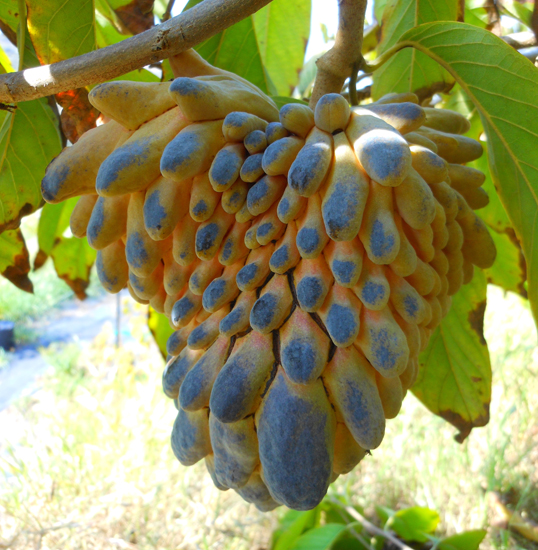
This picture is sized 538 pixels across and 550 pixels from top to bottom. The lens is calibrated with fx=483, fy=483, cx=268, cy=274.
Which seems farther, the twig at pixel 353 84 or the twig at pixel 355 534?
the twig at pixel 355 534

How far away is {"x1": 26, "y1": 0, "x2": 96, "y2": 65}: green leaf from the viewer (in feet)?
2.72

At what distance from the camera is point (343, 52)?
2.42 feet

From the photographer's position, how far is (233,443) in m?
0.57

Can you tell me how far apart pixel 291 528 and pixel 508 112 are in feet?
4.41

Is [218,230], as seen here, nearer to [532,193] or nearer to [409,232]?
[409,232]

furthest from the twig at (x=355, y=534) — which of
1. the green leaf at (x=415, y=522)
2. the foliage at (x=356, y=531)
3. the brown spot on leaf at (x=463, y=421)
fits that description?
the brown spot on leaf at (x=463, y=421)

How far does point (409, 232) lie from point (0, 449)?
2992mm

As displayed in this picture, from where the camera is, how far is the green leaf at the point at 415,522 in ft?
5.28

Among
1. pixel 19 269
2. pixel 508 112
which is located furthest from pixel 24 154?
pixel 508 112

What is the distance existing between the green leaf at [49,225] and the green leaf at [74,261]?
2 centimetres

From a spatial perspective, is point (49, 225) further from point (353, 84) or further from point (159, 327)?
point (353, 84)

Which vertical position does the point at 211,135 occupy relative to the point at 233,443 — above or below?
above

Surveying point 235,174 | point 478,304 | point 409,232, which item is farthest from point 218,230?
point 478,304

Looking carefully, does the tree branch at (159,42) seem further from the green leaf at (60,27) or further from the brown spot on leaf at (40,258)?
the brown spot on leaf at (40,258)
